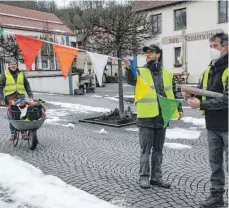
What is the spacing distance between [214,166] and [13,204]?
249 centimetres

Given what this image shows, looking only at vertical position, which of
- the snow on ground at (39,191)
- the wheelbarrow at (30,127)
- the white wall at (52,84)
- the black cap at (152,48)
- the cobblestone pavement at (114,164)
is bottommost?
the cobblestone pavement at (114,164)

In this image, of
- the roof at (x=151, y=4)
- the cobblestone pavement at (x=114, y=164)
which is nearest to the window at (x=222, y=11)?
the roof at (x=151, y=4)

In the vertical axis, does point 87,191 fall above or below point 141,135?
below

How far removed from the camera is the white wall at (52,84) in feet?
71.2

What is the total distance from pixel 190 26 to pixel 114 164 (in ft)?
80.1

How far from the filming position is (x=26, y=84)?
26.4 feet

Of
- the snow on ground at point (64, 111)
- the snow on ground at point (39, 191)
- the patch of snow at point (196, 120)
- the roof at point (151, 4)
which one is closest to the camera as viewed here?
the snow on ground at point (39, 191)

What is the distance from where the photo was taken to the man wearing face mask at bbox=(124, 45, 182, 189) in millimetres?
4734

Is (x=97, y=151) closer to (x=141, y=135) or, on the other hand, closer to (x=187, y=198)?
(x=141, y=135)

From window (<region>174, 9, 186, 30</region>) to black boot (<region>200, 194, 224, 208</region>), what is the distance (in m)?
26.3

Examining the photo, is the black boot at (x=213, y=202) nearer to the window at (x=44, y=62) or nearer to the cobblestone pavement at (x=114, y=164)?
the cobblestone pavement at (x=114, y=164)

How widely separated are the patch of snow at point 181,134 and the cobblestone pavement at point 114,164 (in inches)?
8.9

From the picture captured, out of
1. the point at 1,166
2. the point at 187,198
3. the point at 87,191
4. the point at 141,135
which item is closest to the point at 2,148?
the point at 1,166

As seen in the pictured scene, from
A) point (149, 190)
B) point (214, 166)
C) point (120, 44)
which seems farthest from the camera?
point (120, 44)
